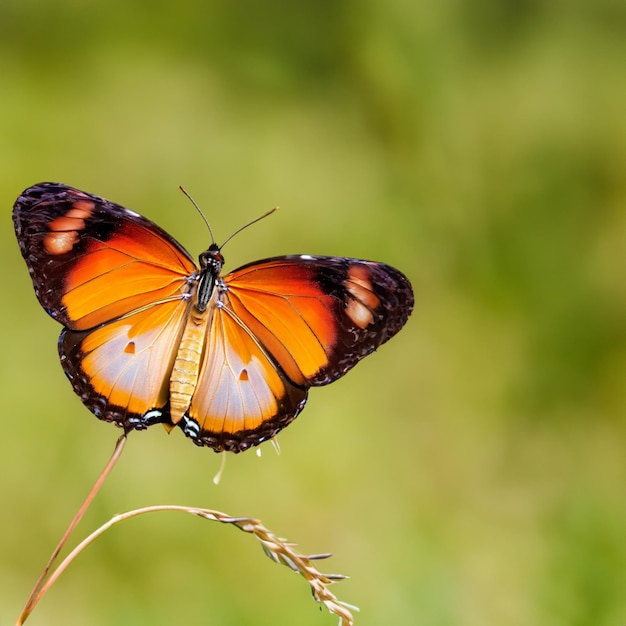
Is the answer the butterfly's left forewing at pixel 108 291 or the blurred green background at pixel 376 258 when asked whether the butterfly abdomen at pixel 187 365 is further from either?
the blurred green background at pixel 376 258

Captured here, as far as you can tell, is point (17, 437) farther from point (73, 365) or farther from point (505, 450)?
point (505, 450)

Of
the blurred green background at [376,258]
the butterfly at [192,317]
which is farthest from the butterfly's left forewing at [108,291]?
the blurred green background at [376,258]

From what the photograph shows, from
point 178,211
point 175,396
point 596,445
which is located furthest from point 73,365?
point 596,445

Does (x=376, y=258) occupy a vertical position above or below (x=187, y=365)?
above

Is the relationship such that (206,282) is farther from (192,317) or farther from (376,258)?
(376,258)

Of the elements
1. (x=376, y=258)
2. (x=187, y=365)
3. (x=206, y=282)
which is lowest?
(x=187, y=365)

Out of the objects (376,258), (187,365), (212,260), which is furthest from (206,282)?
(376,258)

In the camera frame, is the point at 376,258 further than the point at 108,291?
Yes
